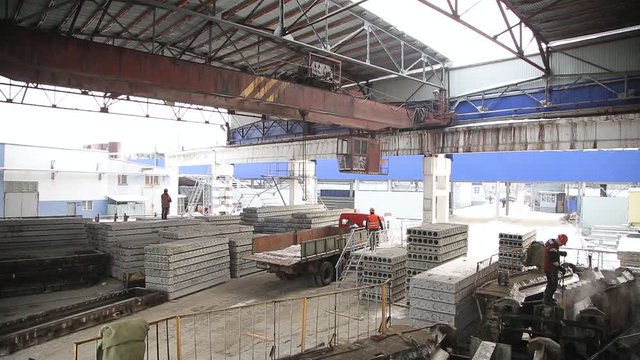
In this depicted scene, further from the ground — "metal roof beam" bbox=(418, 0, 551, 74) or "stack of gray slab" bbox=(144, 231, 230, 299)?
"metal roof beam" bbox=(418, 0, 551, 74)

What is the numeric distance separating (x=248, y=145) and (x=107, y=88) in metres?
16.6

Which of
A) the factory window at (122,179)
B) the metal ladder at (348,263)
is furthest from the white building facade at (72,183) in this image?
the metal ladder at (348,263)

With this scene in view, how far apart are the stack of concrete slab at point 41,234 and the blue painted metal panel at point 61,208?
605 inches

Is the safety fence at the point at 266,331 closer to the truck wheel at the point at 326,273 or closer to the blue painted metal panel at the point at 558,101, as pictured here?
the truck wheel at the point at 326,273

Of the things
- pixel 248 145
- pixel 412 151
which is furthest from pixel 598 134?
pixel 248 145

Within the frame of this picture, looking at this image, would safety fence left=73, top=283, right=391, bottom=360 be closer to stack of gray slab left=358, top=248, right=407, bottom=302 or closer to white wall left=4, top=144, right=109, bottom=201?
stack of gray slab left=358, top=248, right=407, bottom=302

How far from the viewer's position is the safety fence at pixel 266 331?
720 centimetres

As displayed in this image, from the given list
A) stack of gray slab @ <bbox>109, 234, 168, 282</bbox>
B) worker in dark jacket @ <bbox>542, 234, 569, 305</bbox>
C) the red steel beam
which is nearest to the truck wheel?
the red steel beam

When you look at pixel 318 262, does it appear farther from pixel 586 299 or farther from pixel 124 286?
pixel 586 299

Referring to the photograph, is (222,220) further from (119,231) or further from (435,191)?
(435,191)

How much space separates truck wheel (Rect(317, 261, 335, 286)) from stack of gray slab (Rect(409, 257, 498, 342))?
4170 millimetres

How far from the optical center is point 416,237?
10.7m

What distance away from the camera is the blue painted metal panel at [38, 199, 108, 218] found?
27812 mm

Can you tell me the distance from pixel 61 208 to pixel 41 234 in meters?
16.6
